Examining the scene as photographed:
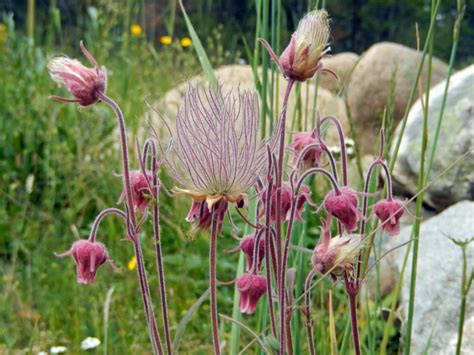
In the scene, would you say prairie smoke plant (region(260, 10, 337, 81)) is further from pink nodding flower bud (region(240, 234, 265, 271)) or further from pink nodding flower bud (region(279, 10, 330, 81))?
pink nodding flower bud (region(240, 234, 265, 271))

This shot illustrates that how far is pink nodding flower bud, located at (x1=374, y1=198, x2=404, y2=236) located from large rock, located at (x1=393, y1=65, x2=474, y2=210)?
225 centimetres

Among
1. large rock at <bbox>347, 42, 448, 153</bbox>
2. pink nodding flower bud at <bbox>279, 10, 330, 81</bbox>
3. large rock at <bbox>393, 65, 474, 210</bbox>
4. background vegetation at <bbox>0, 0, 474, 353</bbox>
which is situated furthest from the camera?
large rock at <bbox>347, 42, 448, 153</bbox>

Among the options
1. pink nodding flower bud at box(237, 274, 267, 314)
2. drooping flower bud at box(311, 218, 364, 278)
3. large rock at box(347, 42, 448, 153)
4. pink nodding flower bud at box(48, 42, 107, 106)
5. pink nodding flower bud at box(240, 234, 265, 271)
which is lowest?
large rock at box(347, 42, 448, 153)

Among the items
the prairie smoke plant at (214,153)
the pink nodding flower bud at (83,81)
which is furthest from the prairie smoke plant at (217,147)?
the pink nodding flower bud at (83,81)

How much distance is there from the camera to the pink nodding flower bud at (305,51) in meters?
1.04

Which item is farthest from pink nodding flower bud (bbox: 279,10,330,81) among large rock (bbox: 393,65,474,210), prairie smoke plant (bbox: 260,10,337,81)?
large rock (bbox: 393,65,474,210)

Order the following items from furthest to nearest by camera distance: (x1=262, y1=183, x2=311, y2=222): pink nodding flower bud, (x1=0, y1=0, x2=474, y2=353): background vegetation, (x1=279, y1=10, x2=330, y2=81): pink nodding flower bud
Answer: (x1=0, y1=0, x2=474, y2=353): background vegetation, (x1=262, y1=183, x2=311, y2=222): pink nodding flower bud, (x1=279, y1=10, x2=330, y2=81): pink nodding flower bud

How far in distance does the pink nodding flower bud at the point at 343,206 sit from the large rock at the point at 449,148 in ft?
7.82

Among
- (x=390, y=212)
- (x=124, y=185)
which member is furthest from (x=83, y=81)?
(x=390, y=212)

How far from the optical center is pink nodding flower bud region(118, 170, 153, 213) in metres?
1.13

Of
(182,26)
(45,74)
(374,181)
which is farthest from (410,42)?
(374,181)

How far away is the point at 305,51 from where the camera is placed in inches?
40.8

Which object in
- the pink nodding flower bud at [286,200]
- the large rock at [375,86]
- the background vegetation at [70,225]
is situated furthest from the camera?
the large rock at [375,86]

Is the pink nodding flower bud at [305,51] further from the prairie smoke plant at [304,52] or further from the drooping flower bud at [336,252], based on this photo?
the drooping flower bud at [336,252]
